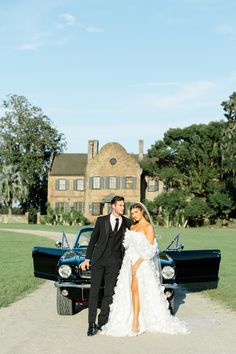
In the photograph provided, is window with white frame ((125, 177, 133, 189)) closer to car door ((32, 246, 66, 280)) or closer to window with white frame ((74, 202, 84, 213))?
window with white frame ((74, 202, 84, 213))

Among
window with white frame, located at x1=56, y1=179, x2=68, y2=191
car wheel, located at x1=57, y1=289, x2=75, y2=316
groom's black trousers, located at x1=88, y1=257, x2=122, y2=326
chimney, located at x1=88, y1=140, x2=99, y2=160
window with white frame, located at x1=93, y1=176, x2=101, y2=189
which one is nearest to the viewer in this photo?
groom's black trousers, located at x1=88, y1=257, x2=122, y2=326

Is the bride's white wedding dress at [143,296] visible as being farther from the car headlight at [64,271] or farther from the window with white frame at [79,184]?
the window with white frame at [79,184]

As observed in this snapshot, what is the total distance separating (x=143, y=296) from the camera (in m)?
7.81

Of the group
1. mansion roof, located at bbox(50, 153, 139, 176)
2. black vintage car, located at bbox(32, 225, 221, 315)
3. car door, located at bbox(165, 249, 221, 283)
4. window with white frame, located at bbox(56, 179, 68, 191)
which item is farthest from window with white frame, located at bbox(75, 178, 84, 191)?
car door, located at bbox(165, 249, 221, 283)

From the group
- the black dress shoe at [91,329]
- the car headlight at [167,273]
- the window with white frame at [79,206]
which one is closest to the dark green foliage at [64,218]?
the window with white frame at [79,206]

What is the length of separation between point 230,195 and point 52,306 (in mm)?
52036

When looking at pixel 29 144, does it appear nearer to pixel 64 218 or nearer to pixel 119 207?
pixel 64 218

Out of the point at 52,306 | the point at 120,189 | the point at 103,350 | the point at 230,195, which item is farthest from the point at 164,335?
the point at 120,189

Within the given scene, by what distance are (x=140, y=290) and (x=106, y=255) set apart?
65cm

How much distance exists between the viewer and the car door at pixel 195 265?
9.81 metres

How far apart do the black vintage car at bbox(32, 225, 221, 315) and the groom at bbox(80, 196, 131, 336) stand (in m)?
0.43

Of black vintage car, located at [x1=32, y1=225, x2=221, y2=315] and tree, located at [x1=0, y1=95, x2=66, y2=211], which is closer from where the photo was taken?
black vintage car, located at [x1=32, y1=225, x2=221, y2=315]

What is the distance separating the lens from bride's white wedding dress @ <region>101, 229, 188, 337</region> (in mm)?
7629

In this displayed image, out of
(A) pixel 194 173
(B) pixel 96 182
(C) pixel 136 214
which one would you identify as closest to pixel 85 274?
(C) pixel 136 214
